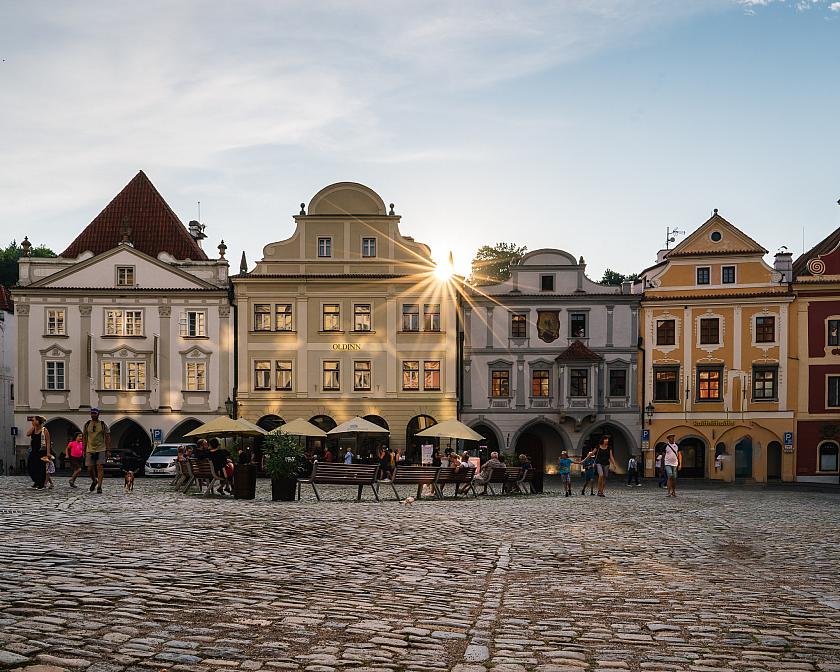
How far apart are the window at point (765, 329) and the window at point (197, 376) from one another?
27459 millimetres

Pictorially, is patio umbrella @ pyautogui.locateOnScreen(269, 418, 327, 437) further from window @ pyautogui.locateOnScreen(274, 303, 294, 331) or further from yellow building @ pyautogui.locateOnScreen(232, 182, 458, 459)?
window @ pyautogui.locateOnScreen(274, 303, 294, 331)

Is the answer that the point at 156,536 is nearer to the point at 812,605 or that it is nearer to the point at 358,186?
the point at 812,605

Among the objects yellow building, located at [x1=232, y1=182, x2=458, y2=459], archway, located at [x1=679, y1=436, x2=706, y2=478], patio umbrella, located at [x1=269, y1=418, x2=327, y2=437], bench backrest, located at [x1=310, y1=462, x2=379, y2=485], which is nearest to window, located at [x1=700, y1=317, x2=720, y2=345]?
archway, located at [x1=679, y1=436, x2=706, y2=478]

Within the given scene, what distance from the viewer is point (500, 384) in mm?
50125

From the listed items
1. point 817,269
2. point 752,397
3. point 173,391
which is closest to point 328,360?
point 173,391

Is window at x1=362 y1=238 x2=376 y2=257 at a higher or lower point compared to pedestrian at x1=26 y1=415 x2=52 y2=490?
higher

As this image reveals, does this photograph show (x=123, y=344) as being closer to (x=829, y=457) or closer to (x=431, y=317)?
(x=431, y=317)

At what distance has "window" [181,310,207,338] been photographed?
160 feet

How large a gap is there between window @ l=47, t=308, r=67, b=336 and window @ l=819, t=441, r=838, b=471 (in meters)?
37.7

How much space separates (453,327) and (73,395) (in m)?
18.9

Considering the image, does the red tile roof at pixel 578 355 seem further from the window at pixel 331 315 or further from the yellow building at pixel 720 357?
the window at pixel 331 315

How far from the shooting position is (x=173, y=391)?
48.3 meters

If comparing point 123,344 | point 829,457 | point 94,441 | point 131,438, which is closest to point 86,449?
point 94,441

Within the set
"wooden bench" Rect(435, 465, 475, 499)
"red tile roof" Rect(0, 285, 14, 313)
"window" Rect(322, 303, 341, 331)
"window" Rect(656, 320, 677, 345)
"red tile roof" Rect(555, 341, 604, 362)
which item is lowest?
"wooden bench" Rect(435, 465, 475, 499)
